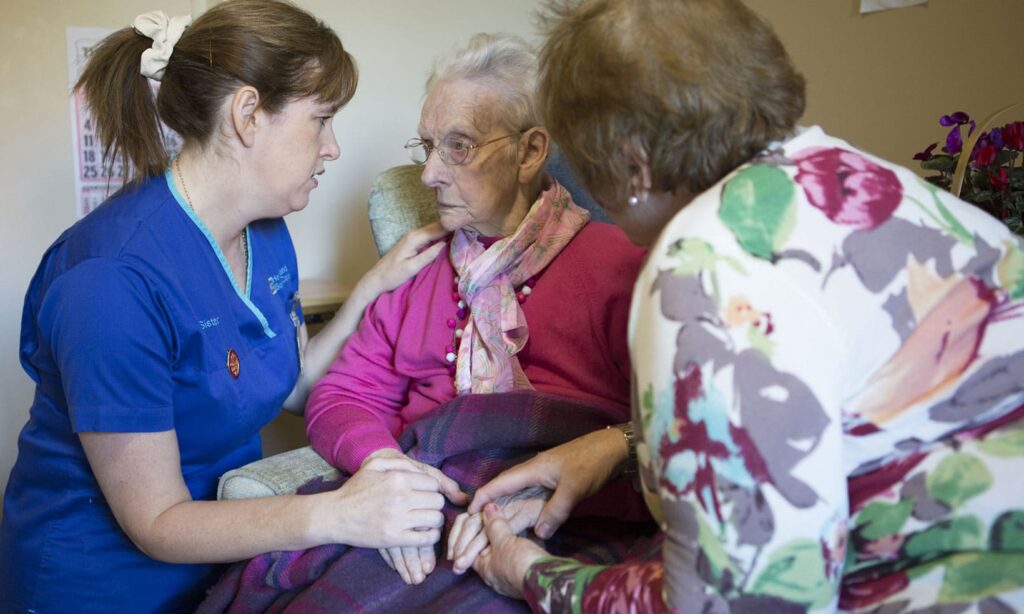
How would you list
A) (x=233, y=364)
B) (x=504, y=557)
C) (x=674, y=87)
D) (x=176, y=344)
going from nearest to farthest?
(x=674, y=87)
(x=504, y=557)
(x=176, y=344)
(x=233, y=364)

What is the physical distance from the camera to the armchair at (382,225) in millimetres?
1421

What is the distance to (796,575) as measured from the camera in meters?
0.81

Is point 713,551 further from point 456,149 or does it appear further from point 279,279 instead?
point 279,279

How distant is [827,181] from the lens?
87 cm

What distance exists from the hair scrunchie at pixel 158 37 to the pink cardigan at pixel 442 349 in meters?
0.56

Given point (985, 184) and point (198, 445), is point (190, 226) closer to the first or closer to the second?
point (198, 445)

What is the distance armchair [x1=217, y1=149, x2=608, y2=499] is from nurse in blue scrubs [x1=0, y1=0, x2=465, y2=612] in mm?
91

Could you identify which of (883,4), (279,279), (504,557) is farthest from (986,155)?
(279,279)

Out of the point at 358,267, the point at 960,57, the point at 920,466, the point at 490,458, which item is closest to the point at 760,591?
the point at 920,466

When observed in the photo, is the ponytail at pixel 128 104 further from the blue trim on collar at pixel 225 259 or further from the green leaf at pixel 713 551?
the green leaf at pixel 713 551

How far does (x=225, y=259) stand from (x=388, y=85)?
1.13 metres

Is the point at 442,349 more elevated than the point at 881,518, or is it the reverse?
the point at 881,518

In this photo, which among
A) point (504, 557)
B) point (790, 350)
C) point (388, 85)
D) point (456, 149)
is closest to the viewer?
point (790, 350)

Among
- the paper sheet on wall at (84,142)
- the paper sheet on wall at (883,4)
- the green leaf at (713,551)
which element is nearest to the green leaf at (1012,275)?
the green leaf at (713,551)
